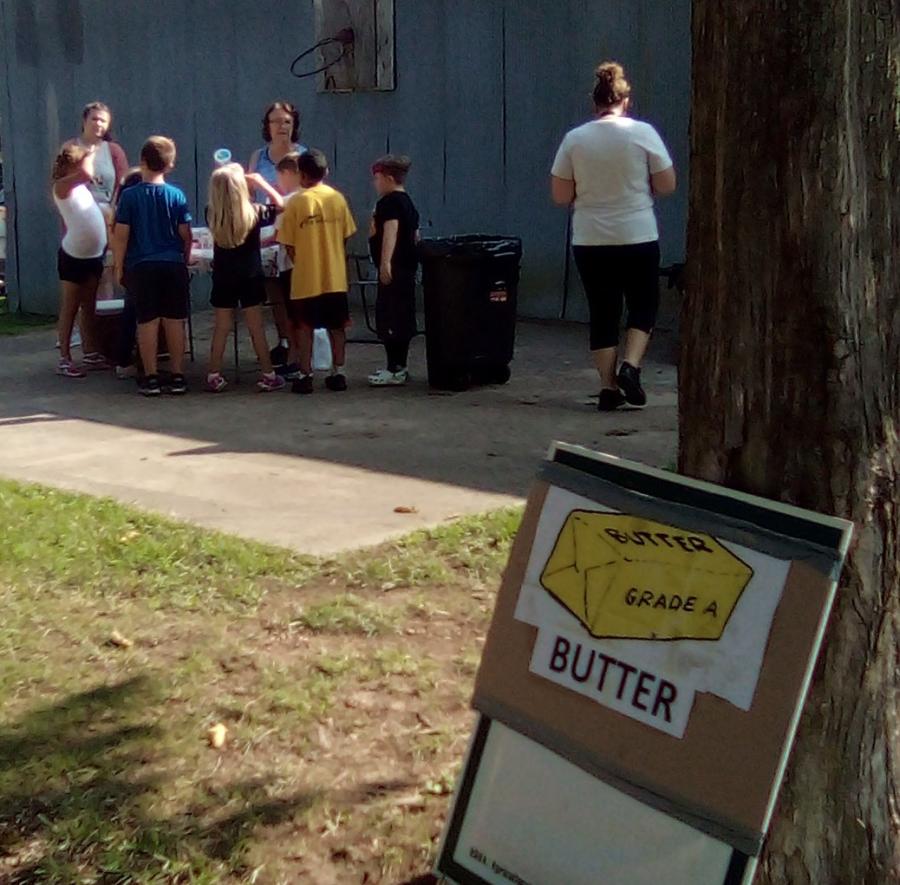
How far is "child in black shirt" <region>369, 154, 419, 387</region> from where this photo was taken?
8969mm

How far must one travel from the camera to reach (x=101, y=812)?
3.64 m

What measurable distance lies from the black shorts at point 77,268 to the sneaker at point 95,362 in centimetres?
67

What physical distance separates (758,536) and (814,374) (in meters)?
→ 0.32

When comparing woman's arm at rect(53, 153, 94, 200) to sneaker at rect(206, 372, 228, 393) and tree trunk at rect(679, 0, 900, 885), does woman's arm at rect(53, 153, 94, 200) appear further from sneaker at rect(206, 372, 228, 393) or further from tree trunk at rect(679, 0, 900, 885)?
tree trunk at rect(679, 0, 900, 885)

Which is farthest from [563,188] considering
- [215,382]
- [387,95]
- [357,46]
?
[357,46]

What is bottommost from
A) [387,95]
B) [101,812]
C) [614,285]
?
[101,812]

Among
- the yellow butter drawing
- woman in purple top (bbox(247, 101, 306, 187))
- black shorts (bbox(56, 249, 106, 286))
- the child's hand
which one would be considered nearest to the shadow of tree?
the yellow butter drawing

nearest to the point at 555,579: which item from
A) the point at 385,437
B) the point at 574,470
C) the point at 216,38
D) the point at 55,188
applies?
the point at 574,470

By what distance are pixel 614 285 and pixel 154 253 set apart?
2.98 m

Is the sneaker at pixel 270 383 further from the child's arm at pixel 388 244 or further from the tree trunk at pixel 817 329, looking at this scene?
the tree trunk at pixel 817 329

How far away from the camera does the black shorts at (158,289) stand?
927 cm

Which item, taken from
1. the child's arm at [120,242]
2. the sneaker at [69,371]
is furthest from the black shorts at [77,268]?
the child's arm at [120,242]

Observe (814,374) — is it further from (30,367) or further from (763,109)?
(30,367)

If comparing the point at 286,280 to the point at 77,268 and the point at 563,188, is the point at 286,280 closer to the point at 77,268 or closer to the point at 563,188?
the point at 77,268
